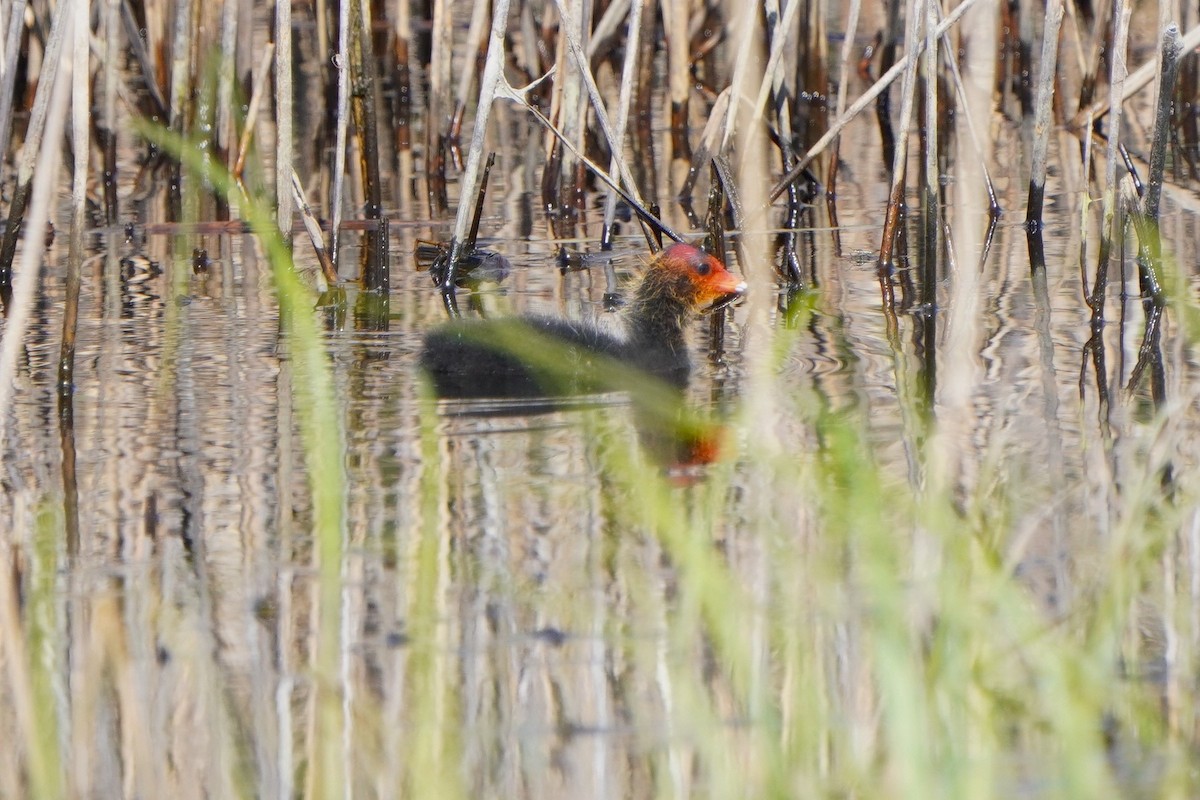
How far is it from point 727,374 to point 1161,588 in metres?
2.20

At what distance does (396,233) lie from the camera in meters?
7.43

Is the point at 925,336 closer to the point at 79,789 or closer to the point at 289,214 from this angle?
the point at 289,214

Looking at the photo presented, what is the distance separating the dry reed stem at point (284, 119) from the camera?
18.5ft

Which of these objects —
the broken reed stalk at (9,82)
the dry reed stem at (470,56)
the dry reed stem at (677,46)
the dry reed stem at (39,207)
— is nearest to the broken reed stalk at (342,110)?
the broken reed stalk at (9,82)

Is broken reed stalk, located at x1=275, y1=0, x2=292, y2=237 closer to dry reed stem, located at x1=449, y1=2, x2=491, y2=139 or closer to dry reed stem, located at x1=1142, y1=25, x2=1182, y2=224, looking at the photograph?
dry reed stem, located at x1=449, y1=2, x2=491, y2=139

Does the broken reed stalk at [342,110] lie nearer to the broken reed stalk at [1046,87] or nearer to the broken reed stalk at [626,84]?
the broken reed stalk at [626,84]

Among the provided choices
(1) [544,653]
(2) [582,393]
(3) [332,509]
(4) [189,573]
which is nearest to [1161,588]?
(1) [544,653]

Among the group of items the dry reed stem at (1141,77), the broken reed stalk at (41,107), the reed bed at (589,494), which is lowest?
the reed bed at (589,494)

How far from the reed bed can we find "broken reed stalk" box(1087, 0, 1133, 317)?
0.8 inches

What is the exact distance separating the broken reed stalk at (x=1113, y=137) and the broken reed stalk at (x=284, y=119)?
2433mm

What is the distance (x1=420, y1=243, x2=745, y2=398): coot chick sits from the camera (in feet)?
16.4

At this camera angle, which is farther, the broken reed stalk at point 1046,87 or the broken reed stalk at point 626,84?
the broken reed stalk at point 626,84

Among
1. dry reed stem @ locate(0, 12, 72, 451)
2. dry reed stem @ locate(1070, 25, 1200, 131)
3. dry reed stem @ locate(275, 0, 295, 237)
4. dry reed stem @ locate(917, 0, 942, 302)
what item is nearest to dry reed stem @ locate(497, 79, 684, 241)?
dry reed stem @ locate(275, 0, 295, 237)

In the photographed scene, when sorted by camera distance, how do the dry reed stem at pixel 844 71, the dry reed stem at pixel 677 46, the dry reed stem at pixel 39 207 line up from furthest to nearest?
the dry reed stem at pixel 677 46 → the dry reed stem at pixel 844 71 → the dry reed stem at pixel 39 207
